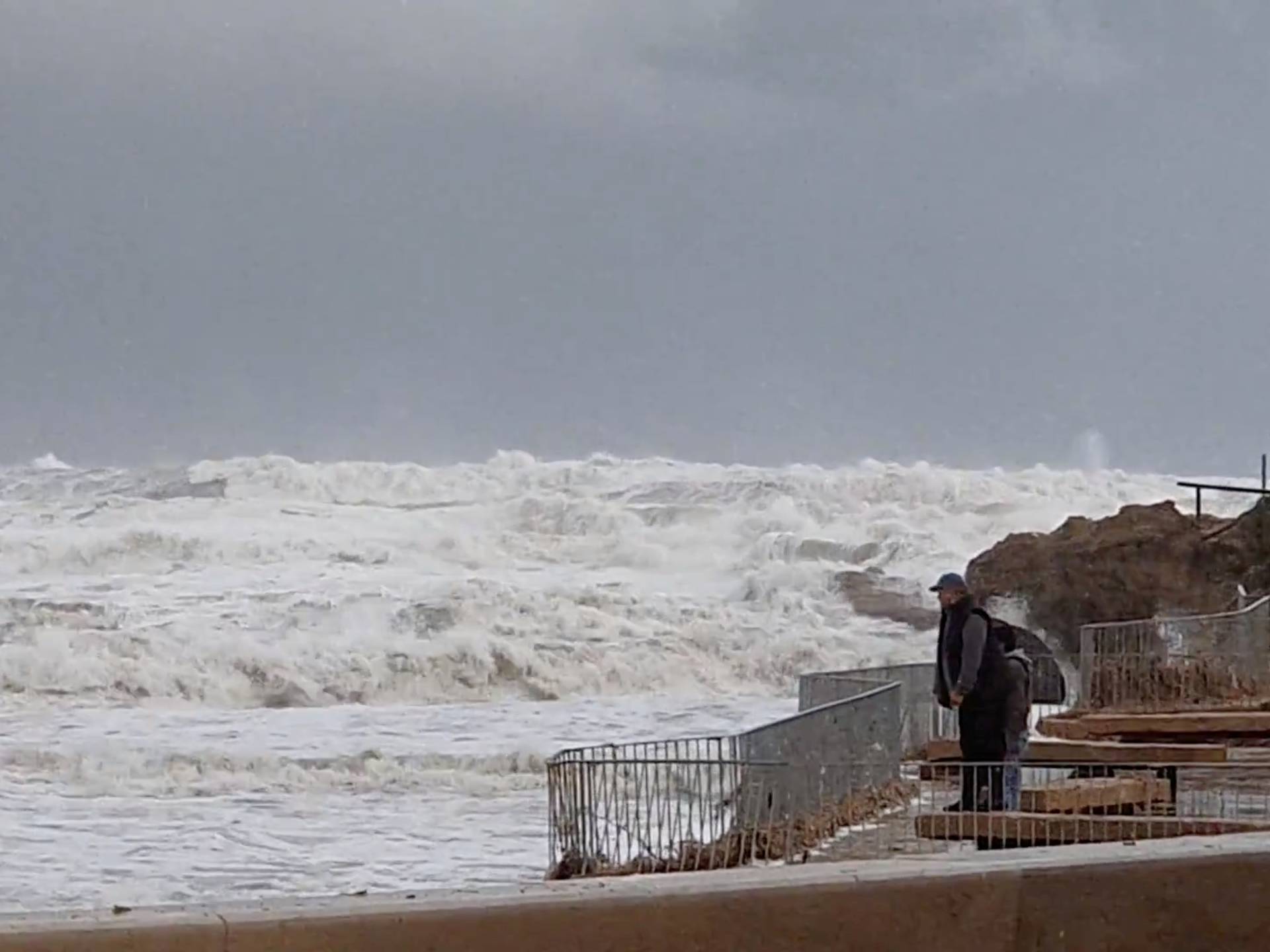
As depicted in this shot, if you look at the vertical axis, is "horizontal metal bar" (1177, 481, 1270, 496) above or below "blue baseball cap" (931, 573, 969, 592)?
above

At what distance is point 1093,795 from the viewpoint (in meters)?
9.78

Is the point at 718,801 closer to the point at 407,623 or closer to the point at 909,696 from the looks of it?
the point at 909,696

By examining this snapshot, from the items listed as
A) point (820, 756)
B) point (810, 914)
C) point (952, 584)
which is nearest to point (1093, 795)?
point (952, 584)

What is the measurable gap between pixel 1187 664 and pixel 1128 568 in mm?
13708

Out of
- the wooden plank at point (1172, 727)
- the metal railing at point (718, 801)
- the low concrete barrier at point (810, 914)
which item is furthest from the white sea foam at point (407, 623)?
the low concrete barrier at point (810, 914)

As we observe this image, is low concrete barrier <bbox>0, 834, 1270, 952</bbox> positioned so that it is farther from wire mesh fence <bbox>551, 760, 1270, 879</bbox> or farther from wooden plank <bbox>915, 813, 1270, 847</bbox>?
wire mesh fence <bbox>551, 760, 1270, 879</bbox>

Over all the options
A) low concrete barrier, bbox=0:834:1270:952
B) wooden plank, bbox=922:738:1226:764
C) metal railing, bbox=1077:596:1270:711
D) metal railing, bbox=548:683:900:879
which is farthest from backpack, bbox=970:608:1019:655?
metal railing, bbox=1077:596:1270:711

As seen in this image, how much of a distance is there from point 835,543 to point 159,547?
16796mm

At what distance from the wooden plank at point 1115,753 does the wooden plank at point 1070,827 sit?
2118mm

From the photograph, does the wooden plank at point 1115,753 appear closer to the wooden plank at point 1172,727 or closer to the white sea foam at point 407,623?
the wooden plank at point 1172,727

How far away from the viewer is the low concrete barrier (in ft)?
10.6

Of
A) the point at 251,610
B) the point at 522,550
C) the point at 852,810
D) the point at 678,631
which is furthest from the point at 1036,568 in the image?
the point at 522,550

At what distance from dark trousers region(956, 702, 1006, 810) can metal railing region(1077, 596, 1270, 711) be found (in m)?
5.55

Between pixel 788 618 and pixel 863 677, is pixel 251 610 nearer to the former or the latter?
pixel 788 618
